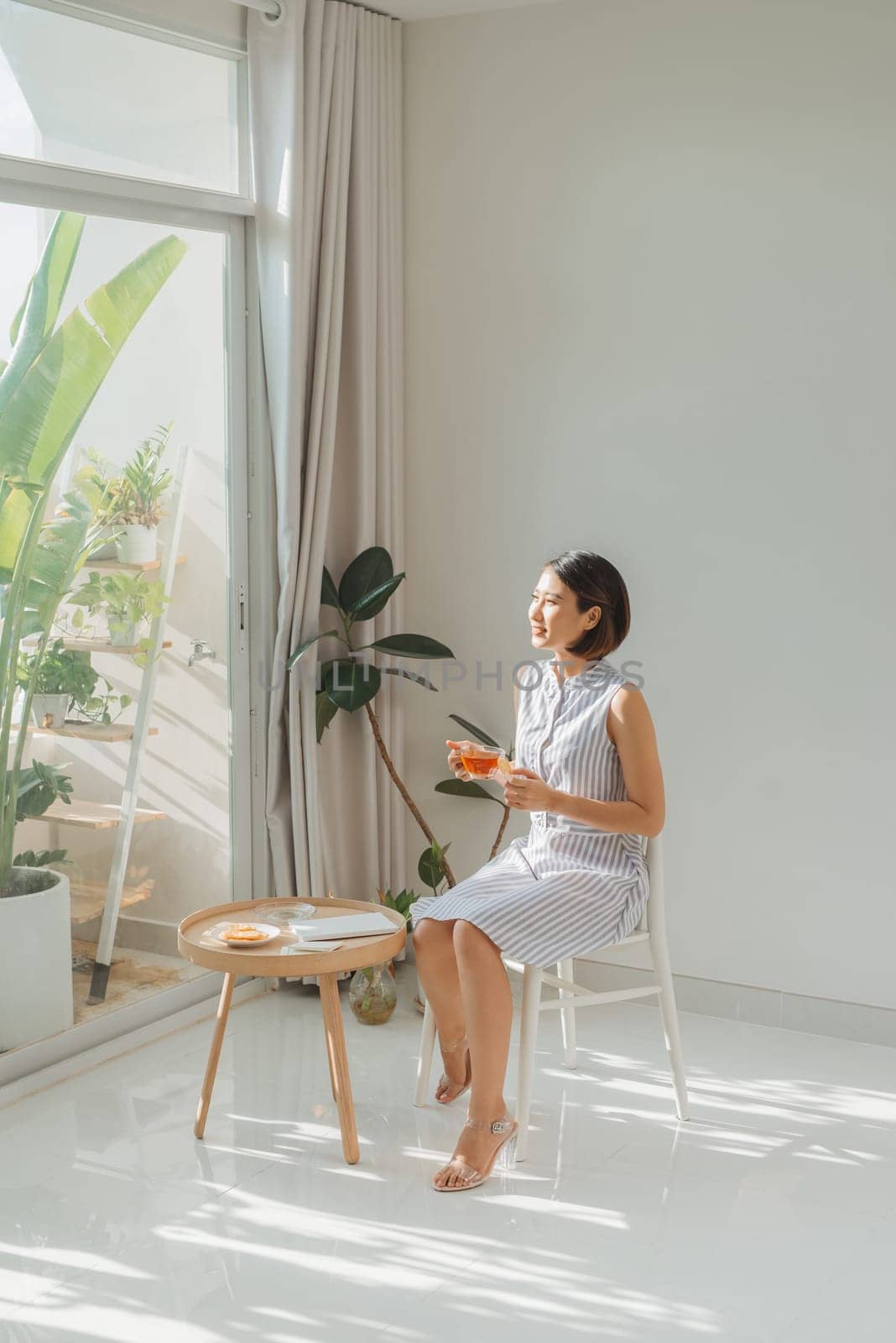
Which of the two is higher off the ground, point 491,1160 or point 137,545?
A: point 137,545

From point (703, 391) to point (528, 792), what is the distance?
4.60ft

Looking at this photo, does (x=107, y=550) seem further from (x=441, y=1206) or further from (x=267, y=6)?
(x=441, y=1206)

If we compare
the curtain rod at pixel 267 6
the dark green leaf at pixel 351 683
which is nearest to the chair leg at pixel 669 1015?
the dark green leaf at pixel 351 683

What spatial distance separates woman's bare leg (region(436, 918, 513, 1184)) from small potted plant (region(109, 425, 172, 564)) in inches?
56.1

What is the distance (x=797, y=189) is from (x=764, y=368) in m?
0.46

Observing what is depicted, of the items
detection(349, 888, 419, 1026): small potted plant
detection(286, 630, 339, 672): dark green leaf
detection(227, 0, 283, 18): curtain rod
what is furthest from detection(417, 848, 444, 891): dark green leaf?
detection(227, 0, 283, 18): curtain rod

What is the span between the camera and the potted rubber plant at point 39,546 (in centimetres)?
308

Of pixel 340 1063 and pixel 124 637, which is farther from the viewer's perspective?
pixel 124 637

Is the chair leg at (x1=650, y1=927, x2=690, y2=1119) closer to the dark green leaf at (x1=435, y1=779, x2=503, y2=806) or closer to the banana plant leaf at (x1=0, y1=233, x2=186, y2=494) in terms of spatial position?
the dark green leaf at (x1=435, y1=779, x2=503, y2=806)

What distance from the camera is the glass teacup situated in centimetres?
279

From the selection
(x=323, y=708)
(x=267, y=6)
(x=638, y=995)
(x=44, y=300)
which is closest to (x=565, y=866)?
(x=638, y=995)

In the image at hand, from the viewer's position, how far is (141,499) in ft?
11.4

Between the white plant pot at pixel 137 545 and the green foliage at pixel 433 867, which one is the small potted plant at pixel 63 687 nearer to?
the white plant pot at pixel 137 545

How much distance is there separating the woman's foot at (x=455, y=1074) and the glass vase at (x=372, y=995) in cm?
52
